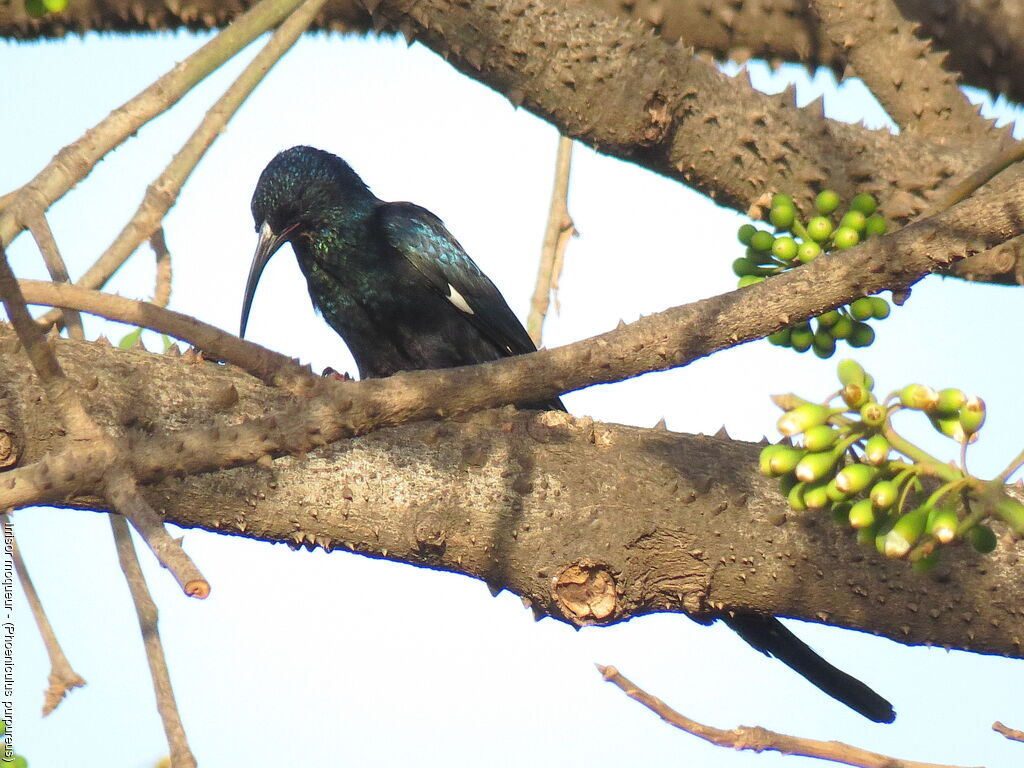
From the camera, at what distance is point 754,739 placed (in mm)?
1496

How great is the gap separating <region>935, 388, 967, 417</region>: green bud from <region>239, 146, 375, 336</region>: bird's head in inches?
132

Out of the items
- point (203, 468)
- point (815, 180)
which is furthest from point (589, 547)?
point (815, 180)

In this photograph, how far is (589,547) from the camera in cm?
234

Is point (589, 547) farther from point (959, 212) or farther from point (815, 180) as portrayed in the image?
point (815, 180)

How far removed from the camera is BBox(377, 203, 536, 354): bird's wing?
4.59 m

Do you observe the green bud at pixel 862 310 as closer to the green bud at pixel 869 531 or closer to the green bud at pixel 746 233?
the green bud at pixel 746 233

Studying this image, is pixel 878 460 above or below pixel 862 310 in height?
below

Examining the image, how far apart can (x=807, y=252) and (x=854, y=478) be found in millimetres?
1218

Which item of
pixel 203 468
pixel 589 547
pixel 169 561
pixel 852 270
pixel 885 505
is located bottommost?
pixel 169 561

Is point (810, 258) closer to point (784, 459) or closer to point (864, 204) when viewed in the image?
point (864, 204)

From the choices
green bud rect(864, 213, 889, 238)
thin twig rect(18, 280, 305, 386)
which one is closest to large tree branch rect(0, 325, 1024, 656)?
thin twig rect(18, 280, 305, 386)

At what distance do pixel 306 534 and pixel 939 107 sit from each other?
243 centimetres

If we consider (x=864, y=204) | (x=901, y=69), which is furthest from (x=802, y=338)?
(x=901, y=69)

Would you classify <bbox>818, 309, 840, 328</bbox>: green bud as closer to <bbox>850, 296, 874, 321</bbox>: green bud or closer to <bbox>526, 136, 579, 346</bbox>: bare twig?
<bbox>850, 296, 874, 321</bbox>: green bud
